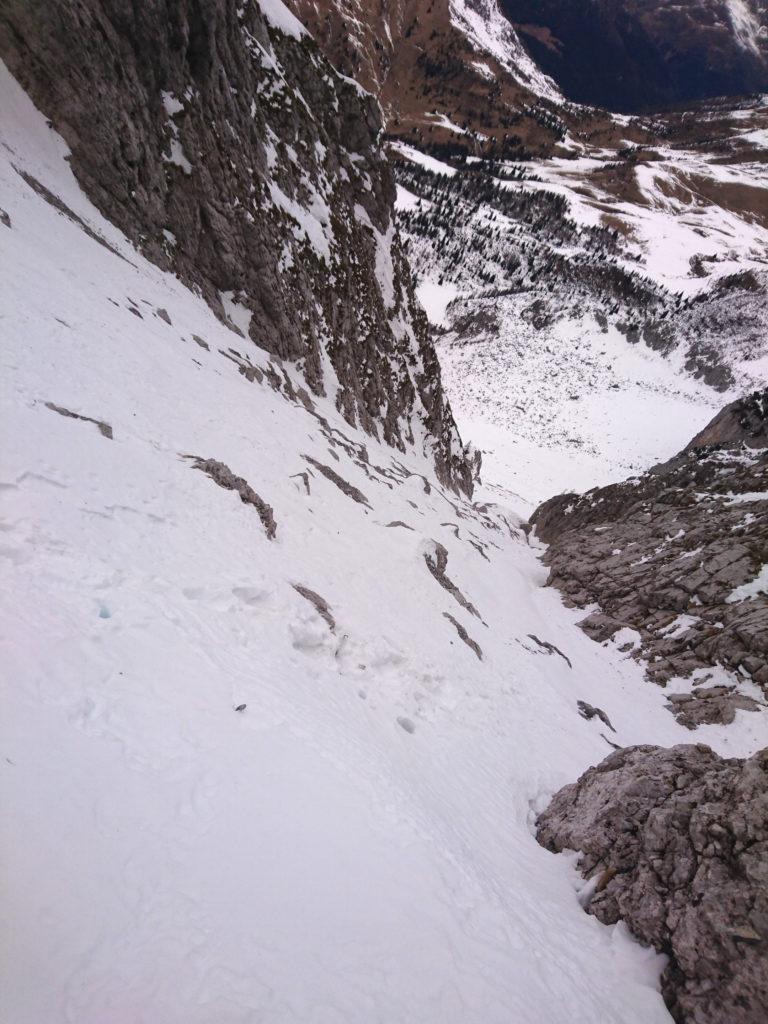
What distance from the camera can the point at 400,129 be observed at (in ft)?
587

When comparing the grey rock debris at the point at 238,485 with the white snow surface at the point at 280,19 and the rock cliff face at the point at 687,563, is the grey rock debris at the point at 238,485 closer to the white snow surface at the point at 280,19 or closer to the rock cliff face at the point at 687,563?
the rock cliff face at the point at 687,563

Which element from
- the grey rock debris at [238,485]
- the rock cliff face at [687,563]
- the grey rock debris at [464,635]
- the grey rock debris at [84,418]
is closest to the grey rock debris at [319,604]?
the grey rock debris at [238,485]

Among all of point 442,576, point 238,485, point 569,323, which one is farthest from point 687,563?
point 569,323

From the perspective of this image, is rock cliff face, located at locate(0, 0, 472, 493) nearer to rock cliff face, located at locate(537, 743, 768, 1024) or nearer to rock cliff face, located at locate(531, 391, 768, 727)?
rock cliff face, located at locate(531, 391, 768, 727)

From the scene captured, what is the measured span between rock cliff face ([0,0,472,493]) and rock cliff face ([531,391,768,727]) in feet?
44.1

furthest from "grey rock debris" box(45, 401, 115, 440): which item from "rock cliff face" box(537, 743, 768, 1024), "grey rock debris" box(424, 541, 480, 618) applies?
"rock cliff face" box(537, 743, 768, 1024)

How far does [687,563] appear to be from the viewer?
2220 centimetres

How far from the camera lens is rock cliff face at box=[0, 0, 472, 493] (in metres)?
19.5

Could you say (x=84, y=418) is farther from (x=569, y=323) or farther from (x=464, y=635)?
(x=569, y=323)

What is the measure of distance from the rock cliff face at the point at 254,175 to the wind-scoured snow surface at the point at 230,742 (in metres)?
8.21

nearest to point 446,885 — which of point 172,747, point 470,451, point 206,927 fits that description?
point 206,927

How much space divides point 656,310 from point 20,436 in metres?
103

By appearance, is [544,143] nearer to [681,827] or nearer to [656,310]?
[656,310]

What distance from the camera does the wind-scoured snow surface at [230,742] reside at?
11.4 feet
